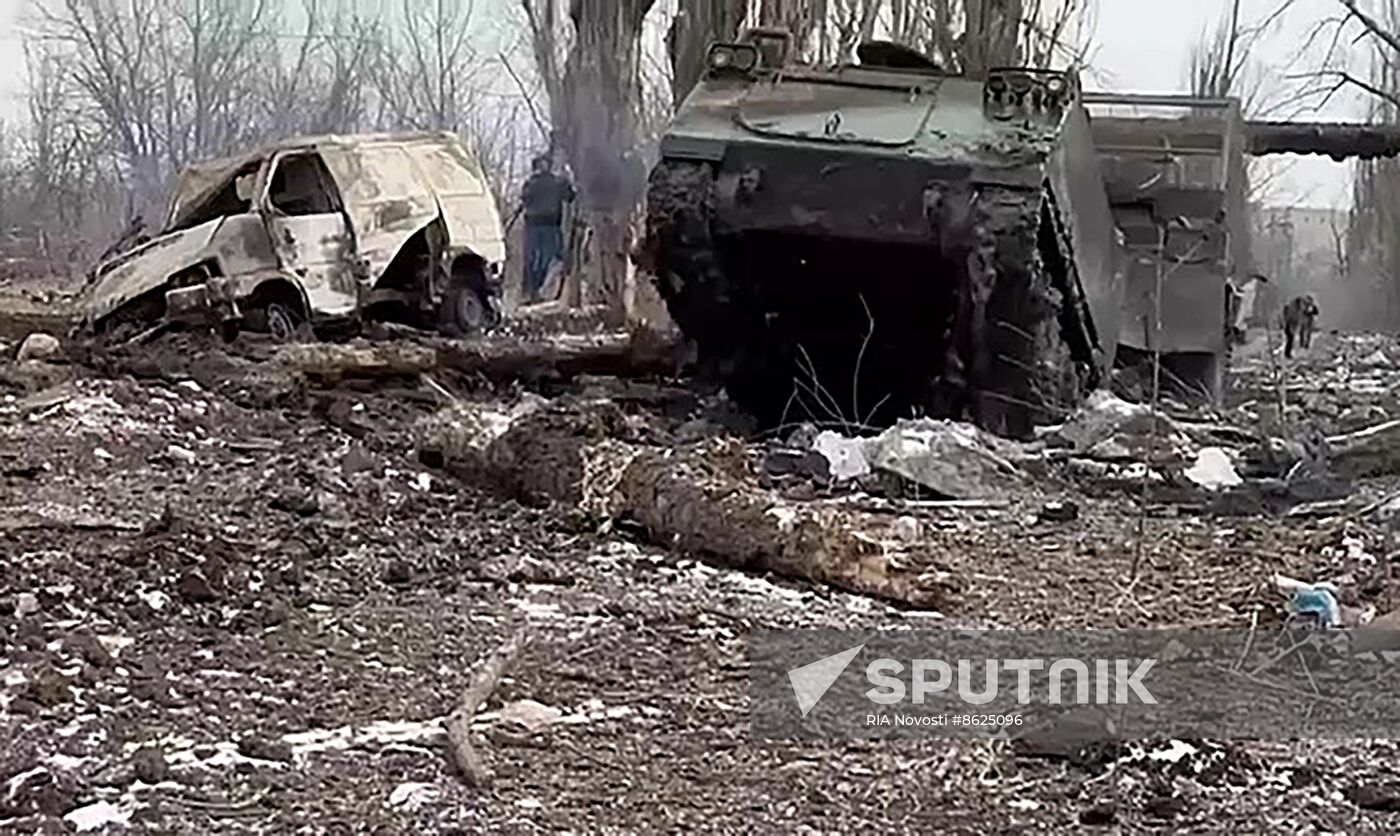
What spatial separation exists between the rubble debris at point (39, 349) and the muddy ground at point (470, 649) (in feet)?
9.80

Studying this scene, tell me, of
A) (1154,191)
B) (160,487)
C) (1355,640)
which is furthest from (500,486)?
(1154,191)

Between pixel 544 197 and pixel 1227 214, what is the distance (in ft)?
34.5

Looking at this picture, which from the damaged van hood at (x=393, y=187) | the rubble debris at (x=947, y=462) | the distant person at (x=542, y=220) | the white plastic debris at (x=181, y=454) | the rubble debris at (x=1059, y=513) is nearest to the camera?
the rubble debris at (x=1059, y=513)

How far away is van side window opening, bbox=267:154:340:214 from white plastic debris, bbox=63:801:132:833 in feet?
36.7

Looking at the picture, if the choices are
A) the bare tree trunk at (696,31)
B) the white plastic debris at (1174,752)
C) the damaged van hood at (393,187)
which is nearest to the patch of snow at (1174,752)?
the white plastic debris at (1174,752)

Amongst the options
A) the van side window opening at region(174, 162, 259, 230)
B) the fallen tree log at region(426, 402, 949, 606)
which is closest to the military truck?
the fallen tree log at region(426, 402, 949, 606)

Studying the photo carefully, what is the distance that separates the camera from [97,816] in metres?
4.34

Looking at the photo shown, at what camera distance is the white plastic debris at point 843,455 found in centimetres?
899

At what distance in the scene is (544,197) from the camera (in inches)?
879

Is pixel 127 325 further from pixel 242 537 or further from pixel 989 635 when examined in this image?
pixel 989 635

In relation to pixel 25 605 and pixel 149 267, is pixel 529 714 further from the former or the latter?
pixel 149 267

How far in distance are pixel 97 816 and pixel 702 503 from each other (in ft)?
11.5

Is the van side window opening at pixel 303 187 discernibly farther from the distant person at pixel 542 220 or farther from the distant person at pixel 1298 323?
the distant person at pixel 1298 323

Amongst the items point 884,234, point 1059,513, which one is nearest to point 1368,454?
point 1059,513
